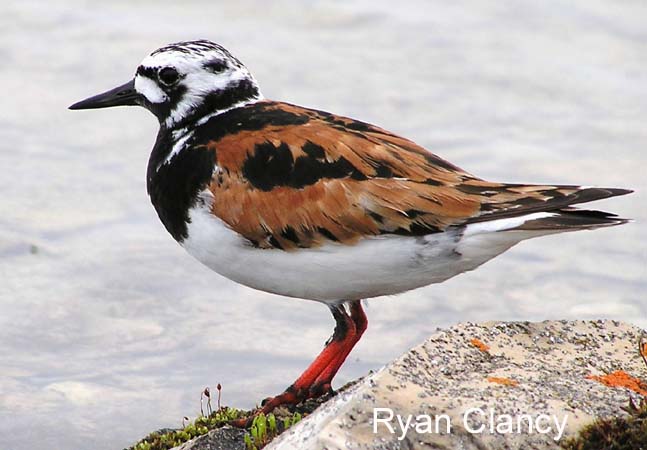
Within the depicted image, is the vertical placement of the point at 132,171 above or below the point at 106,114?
below

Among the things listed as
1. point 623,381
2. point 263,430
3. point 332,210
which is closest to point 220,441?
point 263,430

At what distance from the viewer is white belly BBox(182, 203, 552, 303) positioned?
22.1ft

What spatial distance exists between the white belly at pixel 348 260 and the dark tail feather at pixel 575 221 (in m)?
0.12

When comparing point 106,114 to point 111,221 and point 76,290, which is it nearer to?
point 111,221

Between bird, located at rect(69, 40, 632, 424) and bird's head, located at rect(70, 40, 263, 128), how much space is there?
0.17m

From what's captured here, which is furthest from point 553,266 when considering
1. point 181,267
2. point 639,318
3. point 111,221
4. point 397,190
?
point 397,190

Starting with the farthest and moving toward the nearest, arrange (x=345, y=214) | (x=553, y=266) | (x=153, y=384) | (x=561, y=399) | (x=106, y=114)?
(x=106, y=114) → (x=553, y=266) → (x=153, y=384) → (x=345, y=214) → (x=561, y=399)

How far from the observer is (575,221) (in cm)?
662

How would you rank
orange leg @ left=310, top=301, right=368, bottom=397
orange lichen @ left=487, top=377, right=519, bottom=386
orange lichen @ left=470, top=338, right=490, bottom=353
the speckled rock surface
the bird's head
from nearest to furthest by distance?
1. the speckled rock surface
2. orange lichen @ left=487, top=377, right=519, bottom=386
3. orange lichen @ left=470, top=338, right=490, bottom=353
4. orange leg @ left=310, top=301, right=368, bottom=397
5. the bird's head

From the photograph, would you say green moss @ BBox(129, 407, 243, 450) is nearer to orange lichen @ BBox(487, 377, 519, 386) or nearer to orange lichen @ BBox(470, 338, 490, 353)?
orange lichen @ BBox(470, 338, 490, 353)

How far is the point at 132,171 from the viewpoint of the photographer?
1239 centimetres

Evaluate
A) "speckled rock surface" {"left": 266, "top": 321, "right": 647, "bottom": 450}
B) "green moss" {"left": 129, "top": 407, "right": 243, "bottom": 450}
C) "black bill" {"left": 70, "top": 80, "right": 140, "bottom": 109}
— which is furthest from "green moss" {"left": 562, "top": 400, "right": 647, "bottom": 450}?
"black bill" {"left": 70, "top": 80, "right": 140, "bottom": 109}

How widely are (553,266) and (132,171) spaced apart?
4.07 m

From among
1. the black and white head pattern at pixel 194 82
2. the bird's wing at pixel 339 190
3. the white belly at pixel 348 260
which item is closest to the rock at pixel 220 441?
the white belly at pixel 348 260
